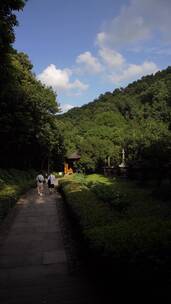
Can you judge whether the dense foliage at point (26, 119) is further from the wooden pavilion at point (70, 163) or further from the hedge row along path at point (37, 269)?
the hedge row along path at point (37, 269)

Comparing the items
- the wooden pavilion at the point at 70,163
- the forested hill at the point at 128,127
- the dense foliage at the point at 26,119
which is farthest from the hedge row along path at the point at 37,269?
the wooden pavilion at the point at 70,163

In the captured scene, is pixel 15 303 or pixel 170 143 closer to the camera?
pixel 15 303

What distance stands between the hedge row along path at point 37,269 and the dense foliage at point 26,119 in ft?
55.6

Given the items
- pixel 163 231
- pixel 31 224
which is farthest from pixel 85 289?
pixel 31 224

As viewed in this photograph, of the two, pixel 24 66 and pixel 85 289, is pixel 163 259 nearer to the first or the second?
pixel 85 289

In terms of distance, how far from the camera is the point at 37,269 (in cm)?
709

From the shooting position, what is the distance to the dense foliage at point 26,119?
108 ft

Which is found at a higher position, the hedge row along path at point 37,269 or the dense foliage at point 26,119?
the dense foliage at point 26,119

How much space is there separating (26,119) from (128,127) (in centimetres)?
3197

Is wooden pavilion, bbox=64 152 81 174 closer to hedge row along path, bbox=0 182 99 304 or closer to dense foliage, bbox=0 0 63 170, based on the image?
dense foliage, bbox=0 0 63 170

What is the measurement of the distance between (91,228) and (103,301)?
2.27 meters

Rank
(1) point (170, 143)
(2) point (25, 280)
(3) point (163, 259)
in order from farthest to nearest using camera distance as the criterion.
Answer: (1) point (170, 143) < (2) point (25, 280) < (3) point (163, 259)

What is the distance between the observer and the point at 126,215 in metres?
8.89

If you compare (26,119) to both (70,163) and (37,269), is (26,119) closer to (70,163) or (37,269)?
(70,163)
